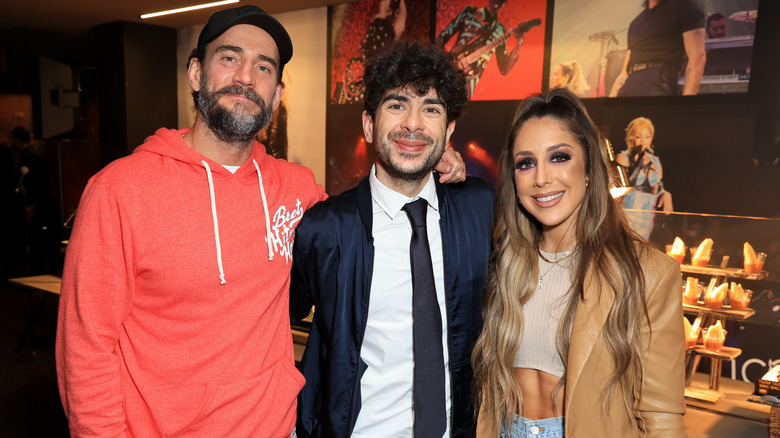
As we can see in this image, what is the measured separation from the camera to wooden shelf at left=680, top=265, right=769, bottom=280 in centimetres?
273

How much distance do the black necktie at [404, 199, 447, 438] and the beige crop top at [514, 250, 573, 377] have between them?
273 millimetres

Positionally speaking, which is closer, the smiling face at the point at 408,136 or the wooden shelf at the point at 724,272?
the smiling face at the point at 408,136

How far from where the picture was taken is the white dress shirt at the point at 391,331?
173cm

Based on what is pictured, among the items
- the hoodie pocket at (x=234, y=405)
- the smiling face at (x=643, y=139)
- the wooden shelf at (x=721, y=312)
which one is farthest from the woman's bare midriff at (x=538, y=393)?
the smiling face at (x=643, y=139)

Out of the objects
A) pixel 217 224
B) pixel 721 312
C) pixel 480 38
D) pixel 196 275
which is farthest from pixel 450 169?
pixel 480 38

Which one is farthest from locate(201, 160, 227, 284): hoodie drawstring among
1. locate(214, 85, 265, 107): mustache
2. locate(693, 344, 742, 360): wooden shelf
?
locate(693, 344, 742, 360): wooden shelf

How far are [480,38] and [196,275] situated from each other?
441 cm

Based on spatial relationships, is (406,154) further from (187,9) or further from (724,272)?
(187,9)

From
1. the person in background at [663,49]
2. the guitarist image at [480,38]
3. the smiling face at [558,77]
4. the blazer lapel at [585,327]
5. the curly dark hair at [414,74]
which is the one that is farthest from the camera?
the guitarist image at [480,38]

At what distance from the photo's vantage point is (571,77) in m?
4.68

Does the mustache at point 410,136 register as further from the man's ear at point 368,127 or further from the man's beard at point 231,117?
the man's beard at point 231,117

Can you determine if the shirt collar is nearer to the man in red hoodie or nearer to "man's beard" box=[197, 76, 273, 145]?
the man in red hoodie

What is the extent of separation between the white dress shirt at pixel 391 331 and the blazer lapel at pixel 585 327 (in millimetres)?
426

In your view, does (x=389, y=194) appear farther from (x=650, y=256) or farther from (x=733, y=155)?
(x=733, y=155)
